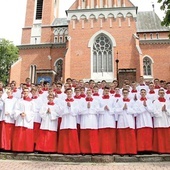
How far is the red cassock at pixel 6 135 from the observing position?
A: 292 inches

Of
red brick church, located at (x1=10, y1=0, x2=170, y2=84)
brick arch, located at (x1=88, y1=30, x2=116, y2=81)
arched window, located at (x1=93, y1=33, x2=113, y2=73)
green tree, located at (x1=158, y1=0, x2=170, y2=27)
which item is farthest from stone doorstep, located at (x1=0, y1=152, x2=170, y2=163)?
arched window, located at (x1=93, y1=33, x2=113, y2=73)

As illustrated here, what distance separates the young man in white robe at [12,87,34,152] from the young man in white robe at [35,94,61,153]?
299 mm

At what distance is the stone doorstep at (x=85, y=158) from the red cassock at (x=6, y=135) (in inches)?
11.6

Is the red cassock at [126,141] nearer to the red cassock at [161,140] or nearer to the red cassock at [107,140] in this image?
the red cassock at [107,140]

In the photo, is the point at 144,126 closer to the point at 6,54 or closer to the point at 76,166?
the point at 76,166

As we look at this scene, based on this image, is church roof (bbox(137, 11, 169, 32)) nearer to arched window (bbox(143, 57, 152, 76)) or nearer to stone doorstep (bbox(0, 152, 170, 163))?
arched window (bbox(143, 57, 152, 76))

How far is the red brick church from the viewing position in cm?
2459

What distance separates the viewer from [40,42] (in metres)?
29.5

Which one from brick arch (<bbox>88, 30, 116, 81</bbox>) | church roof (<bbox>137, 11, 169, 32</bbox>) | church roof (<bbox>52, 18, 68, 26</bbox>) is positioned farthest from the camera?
church roof (<bbox>52, 18, 68, 26</bbox>)

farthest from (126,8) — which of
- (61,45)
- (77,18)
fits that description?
(61,45)

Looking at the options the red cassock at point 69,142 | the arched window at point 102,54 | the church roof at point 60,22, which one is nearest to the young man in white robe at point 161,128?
the red cassock at point 69,142

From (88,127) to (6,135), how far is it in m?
2.81

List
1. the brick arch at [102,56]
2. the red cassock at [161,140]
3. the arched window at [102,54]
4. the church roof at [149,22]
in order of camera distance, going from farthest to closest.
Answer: the church roof at [149,22], the arched window at [102,54], the brick arch at [102,56], the red cassock at [161,140]

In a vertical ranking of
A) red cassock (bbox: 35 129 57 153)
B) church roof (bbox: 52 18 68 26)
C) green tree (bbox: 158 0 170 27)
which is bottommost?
red cassock (bbox: 35 129 57 153)
